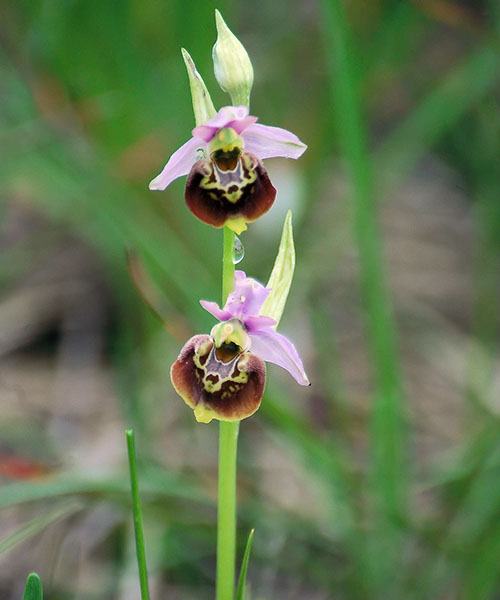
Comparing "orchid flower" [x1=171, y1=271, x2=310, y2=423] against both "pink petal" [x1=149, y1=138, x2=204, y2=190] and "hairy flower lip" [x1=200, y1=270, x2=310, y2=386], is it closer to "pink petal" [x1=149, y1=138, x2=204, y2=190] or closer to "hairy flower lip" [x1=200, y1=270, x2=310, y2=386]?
"hairy flower lip" [x1=200, y1=270, x2=310, y2=386]

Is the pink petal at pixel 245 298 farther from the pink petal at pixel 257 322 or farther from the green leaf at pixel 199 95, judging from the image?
the green leaf at pixel 199 95

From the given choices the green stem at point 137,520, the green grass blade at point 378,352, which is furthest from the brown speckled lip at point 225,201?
the green grass blade at point 378,352

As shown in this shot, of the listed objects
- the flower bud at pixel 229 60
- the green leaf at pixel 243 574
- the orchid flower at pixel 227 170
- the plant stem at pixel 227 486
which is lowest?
the green leaf at pixel 243 574

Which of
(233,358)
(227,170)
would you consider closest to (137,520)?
(233,358)

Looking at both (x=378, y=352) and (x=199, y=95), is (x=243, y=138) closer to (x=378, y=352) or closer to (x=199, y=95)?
(x=199, y=95)

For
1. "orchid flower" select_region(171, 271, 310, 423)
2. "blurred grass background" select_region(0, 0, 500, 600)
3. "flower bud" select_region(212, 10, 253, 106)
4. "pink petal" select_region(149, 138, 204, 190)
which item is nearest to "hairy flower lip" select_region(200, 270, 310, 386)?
"orchid flower" select_region(171, 271, 310, 423)

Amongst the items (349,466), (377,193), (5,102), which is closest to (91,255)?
(5,102)
